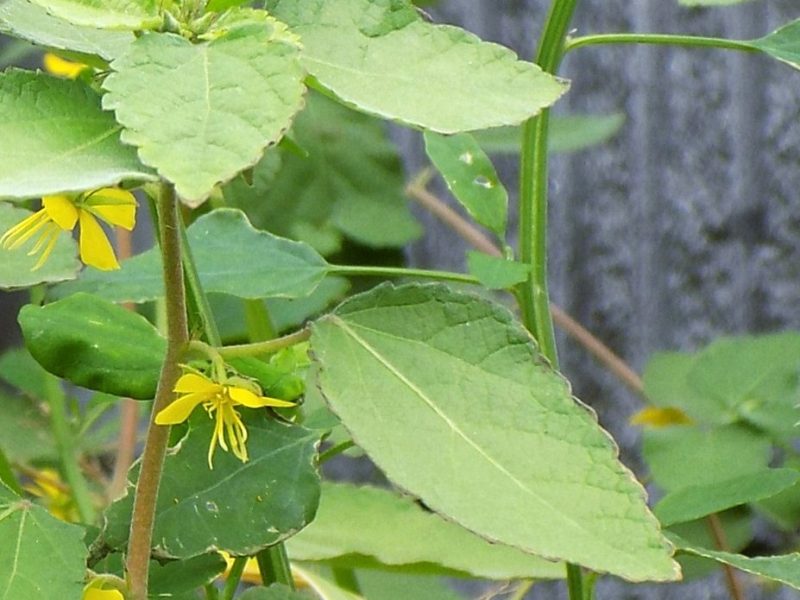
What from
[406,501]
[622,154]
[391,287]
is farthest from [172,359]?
[622,154]

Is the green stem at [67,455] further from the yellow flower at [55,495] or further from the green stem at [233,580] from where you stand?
the green stem at [233,580]

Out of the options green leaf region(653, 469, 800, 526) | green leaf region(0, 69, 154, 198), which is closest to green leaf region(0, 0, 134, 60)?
green leaf region(0, 69, 154, 198)

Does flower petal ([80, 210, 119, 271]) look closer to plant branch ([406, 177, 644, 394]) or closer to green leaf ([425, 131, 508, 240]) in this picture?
green leaf ([425, 131, 508, 240])

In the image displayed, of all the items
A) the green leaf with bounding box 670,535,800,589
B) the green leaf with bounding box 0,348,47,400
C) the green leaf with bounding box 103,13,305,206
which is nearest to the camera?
the green leaf with bounding box 103,13,305,206

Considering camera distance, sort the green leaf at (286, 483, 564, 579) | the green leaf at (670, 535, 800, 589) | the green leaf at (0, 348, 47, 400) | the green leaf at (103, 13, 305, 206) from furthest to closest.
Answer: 1. the green leaf at (0, 348, 47, 400)
2. the green leaf at (286, 483, 564, 579)
3. the green leaf at (670, 535, 800, 589)
4. the green leaf at (103, 13, 305, 206)

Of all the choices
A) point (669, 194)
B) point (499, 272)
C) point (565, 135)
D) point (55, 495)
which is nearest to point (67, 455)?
point (55, 495)

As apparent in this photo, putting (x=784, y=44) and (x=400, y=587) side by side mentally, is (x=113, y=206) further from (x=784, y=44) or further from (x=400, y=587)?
(x=400, y=587)
